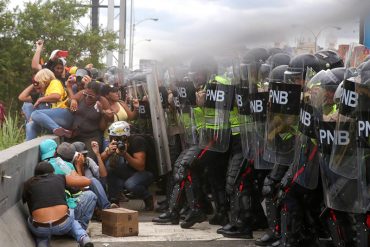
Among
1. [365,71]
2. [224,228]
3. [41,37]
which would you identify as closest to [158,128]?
[224,228]

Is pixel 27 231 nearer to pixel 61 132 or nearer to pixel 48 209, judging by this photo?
pixel 48 209

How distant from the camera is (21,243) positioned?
21.5 feet

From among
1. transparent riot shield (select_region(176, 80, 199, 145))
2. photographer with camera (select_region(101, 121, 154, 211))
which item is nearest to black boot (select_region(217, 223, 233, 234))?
transparent riot shield (select_region(176, 80, 199, 145))

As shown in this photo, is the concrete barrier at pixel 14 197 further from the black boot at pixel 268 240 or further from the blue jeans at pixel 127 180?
the blue jeans at pixel 127 180

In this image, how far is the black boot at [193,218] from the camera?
8.87m

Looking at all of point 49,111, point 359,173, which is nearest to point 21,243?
point 359,173

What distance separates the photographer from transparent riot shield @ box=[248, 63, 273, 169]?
7.57 m

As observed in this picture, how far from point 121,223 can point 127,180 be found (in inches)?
83.7

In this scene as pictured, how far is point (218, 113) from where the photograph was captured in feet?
28.0

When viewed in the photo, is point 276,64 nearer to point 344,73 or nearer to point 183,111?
point 344,73

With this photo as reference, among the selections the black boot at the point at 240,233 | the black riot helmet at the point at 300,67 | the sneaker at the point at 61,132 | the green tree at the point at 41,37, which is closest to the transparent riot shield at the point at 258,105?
the black riot helmet at the point at 300,67

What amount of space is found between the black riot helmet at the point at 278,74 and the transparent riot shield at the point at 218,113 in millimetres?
957

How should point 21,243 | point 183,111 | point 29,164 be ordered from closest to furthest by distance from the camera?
1. point 21,243
2. point 29,164
3. point 183,111

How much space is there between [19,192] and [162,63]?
4.02 metres
